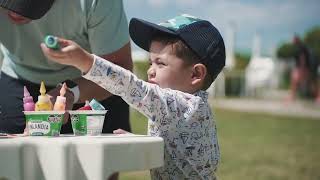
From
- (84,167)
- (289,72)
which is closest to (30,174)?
(84,167)

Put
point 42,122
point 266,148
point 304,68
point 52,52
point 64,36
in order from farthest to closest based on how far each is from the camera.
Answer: point 304,68 → point 266,148 → point 64,36 → point 42,122 → point 52,52

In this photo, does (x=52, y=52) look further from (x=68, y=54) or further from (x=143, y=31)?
(x=143, y=31)

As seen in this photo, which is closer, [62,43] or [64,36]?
[62,43]

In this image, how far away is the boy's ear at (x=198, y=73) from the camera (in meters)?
2.06

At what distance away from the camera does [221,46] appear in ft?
6.92

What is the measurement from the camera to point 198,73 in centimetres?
207

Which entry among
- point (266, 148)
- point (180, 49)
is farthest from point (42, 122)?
point (266, 148)

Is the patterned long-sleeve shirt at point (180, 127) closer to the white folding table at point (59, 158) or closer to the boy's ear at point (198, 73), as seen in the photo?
the boy's ear at point (198, 73)

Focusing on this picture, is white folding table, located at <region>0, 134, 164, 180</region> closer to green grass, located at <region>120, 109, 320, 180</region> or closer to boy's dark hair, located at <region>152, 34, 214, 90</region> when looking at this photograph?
boy's dark hair, located at <region>152, 34, 214, 90</region>

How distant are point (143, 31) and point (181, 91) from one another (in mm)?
252

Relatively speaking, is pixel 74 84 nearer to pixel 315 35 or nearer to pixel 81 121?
pixel 81 121

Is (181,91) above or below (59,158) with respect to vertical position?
above

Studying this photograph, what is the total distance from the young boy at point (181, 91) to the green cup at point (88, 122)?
11cm

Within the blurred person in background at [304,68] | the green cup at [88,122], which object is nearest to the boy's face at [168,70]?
the green cup at [88,122]
